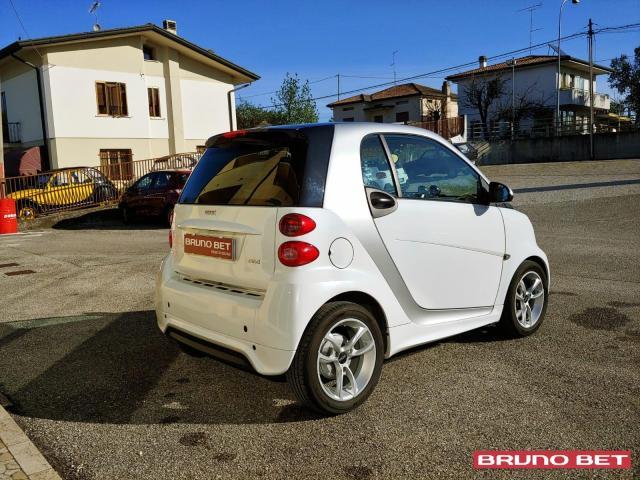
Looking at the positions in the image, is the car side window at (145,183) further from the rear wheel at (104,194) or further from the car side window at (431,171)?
the car side window at (431,171)

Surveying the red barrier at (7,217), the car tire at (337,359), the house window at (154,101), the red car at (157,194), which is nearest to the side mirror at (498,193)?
the car tire at (337,359)

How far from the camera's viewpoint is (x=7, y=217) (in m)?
15.0

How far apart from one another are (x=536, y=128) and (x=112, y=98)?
104ft

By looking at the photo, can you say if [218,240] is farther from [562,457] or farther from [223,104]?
[223,104]

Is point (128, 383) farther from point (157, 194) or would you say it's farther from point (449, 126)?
point (449, 126)

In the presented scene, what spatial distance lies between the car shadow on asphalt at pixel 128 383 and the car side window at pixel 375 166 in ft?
4.45

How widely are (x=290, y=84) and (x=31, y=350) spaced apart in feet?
164

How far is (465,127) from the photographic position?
42469 mm

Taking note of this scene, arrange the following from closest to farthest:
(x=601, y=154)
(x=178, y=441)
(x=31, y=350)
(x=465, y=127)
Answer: (x=178, y=441), (x=31, y=350), (x=601, y=154), (x=465, y=127)

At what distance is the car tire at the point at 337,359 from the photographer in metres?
3.10

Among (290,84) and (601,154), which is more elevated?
(290,84)

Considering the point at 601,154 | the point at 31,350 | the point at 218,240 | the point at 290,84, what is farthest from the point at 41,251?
the point at 290,84

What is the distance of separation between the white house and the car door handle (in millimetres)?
48226

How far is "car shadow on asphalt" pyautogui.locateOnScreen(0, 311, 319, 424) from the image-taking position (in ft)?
11.1
